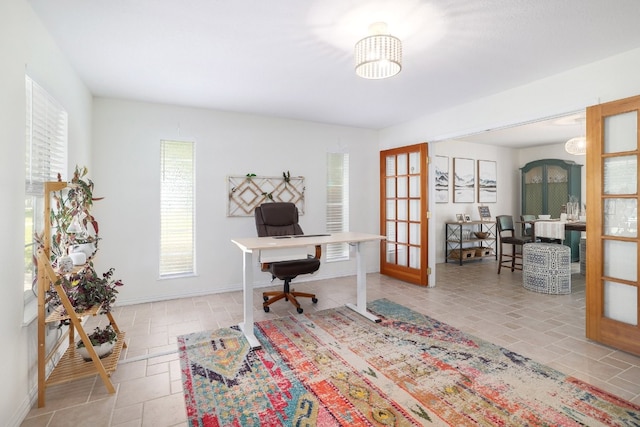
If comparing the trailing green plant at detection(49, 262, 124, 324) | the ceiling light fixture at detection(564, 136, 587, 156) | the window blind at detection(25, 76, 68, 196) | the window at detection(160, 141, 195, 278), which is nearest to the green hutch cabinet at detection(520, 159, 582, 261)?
the ceiling light fixture at detection(564, 136, 587, 156)

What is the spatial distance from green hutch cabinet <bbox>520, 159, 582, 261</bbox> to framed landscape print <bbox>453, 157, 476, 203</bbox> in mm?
1376

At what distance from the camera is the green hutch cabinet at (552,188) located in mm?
6047

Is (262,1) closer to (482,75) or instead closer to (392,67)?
(392,67)

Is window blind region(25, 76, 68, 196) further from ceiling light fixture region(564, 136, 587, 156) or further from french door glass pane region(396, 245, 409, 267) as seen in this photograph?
ceiling light fixture region(564, 136, 587, 156)

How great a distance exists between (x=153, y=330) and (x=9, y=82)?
222 centimetres

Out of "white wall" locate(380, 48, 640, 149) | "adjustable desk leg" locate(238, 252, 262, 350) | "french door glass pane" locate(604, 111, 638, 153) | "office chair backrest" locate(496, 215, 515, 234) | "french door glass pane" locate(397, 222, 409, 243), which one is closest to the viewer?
"french door glass pane" locate(604, 111, 638, 153)

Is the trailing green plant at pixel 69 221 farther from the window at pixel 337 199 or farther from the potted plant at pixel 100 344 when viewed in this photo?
the window at pixel 337 199

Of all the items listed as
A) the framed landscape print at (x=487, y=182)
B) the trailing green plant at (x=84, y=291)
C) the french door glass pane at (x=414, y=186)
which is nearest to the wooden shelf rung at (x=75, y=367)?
the trailing green plant at (x=84, y=291)

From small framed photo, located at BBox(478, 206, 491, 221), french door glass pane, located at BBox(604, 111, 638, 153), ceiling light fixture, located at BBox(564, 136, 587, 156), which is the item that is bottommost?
small framed photo, located at BBox(478, 206, 491, 221)

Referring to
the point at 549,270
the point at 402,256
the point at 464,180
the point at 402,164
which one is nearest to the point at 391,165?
the point at 402,164

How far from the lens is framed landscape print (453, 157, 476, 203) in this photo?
6.29 metres

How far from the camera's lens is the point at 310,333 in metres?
2.88

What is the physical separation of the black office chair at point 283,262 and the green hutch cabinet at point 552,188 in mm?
5111

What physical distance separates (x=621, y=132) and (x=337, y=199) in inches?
131
